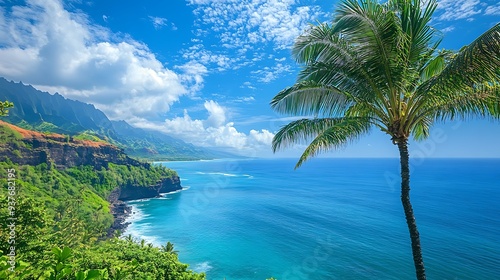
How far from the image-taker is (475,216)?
169ft

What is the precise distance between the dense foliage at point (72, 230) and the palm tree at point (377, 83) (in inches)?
210

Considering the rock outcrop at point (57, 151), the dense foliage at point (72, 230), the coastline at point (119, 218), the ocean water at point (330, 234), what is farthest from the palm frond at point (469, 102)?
the rock outcrop at point (57, 151)

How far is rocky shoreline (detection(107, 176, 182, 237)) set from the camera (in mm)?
59559

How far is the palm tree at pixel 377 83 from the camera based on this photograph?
18.8ft

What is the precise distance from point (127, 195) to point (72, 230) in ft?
191

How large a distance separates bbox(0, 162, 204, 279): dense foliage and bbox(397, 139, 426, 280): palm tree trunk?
230 inches

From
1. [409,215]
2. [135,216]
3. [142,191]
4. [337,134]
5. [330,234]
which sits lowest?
[135,216]

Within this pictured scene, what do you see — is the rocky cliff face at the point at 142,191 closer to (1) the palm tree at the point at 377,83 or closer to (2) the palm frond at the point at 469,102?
(1) the palm tree at the point at 377,83

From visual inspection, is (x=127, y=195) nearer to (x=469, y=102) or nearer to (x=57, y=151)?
(x=57, y=151)

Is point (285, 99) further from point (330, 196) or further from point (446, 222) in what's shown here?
point (330, 196)

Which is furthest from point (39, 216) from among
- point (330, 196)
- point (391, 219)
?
point (330, 196)

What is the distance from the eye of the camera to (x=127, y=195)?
90.2 metres

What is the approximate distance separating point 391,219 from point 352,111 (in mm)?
56430

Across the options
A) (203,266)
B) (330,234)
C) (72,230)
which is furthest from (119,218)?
(330,234)
